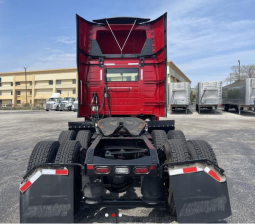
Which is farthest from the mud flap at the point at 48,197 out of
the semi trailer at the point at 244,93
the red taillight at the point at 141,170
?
the semi trailer at the point at 244,93

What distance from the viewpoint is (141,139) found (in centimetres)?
359

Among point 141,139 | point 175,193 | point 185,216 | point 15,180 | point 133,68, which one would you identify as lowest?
point 15,180

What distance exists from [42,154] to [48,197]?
611 millimetres

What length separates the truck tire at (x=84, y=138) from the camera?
4734 mm

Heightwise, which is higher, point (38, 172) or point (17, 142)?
point (38, 172)

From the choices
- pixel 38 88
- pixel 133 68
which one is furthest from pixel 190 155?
pixel 38 88

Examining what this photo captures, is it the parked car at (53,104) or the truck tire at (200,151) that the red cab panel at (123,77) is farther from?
the parked car at (53,104)

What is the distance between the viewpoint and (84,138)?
15.8ft

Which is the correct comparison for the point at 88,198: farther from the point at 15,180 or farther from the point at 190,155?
the point at 15,180

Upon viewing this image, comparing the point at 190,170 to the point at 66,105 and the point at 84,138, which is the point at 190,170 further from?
the point at 66,105

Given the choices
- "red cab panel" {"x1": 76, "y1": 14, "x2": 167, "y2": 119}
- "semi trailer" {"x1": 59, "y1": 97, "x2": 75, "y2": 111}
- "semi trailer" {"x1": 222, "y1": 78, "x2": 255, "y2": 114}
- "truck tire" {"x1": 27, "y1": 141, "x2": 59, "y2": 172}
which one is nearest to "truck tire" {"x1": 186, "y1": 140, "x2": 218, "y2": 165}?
"truck tire" {"x1": 27, "y1": 141, "x2": 59, "y2": 172}

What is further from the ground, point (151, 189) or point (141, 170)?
point (141, 170)

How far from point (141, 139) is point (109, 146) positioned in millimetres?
535

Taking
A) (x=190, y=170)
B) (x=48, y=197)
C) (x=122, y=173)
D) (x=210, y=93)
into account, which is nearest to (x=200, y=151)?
(x=190, y=170)
